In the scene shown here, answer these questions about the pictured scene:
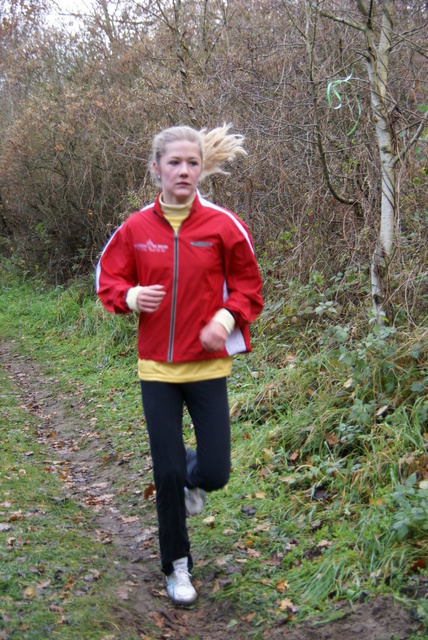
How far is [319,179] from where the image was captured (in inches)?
307

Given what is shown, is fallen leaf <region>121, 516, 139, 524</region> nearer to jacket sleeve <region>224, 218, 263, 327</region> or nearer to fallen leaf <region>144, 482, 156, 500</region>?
fallen leaf <region>144, 482, 156, 500</region>

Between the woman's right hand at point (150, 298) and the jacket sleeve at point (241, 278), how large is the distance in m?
0.39

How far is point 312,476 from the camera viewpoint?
16.0 ft

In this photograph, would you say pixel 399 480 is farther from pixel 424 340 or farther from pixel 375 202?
pixel 375 202

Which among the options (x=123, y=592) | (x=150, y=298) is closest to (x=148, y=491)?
(x=123, y=592)

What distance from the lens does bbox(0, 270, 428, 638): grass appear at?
379cm

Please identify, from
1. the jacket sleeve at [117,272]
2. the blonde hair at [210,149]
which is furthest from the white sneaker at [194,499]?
the blonde hair at [210,149]

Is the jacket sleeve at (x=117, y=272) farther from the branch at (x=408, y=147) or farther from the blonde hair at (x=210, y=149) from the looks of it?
the branch at (x=408, y=147)

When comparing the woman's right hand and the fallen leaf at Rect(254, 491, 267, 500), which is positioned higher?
A: the woman's right hand

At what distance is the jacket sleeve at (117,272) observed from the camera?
3566mm

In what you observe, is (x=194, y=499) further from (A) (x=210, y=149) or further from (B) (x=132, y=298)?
(A) (x=210, y=149)

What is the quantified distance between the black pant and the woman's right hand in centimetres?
43

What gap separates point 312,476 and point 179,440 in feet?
5.42

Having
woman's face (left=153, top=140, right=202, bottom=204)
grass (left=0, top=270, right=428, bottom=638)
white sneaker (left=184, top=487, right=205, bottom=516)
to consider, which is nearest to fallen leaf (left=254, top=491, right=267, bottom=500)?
grass (left=0, top=270, right=428, bottom=638)
